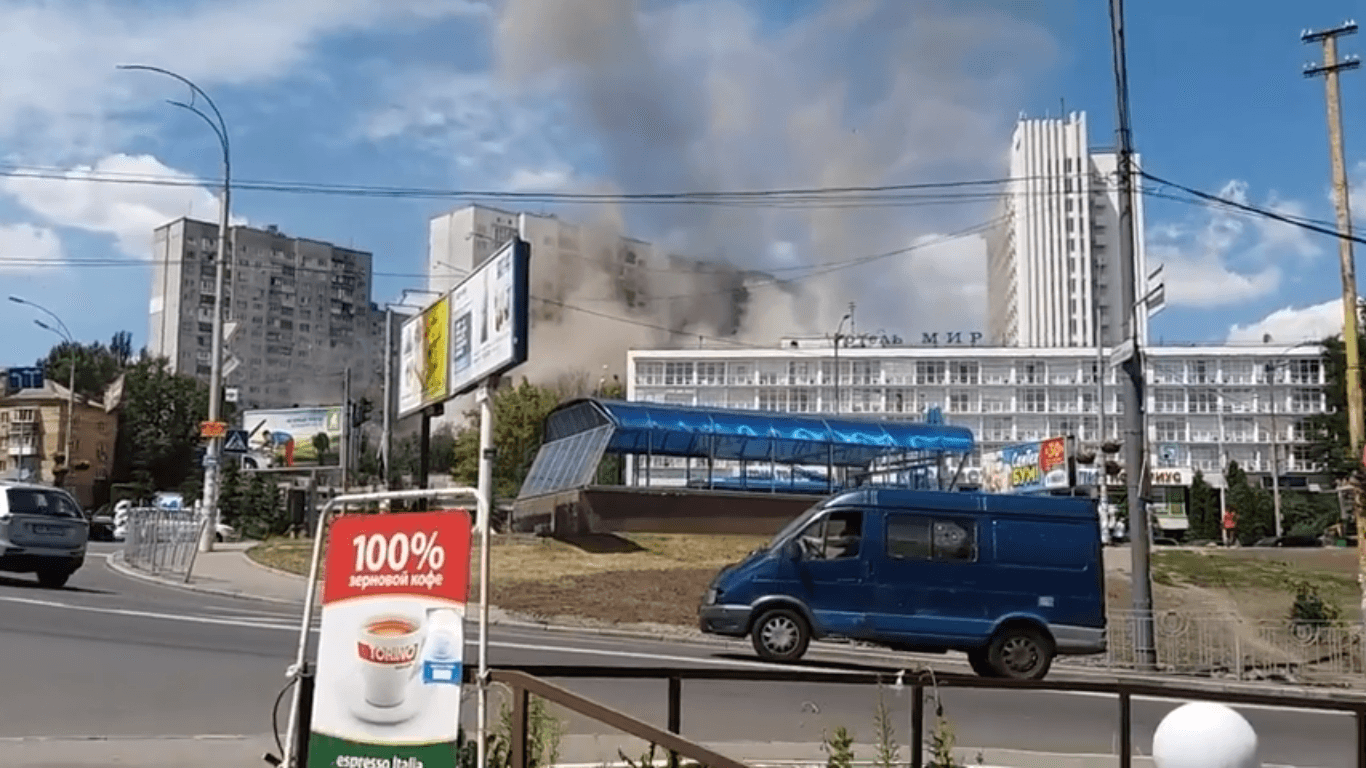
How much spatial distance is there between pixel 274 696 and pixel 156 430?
86.9 meters

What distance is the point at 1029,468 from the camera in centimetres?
6297

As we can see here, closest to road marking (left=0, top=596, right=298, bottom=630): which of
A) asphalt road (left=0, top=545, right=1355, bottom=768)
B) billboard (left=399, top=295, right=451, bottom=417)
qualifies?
asphalt road (left=0, top=545, right=1355, bottom=768)

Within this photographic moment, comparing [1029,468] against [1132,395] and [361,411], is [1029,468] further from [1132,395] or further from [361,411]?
[1132,395]

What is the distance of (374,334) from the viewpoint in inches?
5910

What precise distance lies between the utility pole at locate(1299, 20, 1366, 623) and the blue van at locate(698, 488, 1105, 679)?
21.7ft

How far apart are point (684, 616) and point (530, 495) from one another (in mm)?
19135

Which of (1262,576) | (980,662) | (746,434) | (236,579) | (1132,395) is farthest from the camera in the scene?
(746,434)

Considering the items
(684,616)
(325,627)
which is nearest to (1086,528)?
(684,616)

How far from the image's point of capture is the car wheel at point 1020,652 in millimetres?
18781

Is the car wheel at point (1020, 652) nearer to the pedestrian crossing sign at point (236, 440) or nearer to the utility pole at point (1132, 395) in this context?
the utility pole at point (1132, 395)

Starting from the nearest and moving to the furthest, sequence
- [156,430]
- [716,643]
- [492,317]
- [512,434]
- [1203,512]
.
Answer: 1. [492,317]
2. [716,643]
3. [512,434]
4. [156,430]
5. [1203,512]

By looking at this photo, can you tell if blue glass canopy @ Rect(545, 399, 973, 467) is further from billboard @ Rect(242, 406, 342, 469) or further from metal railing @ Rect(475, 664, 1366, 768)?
billboard @ Rect(242, 406, 342, 469)

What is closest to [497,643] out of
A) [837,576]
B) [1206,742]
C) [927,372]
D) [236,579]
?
[837,576]

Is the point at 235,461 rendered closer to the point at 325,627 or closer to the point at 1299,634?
the point at 1299,634
